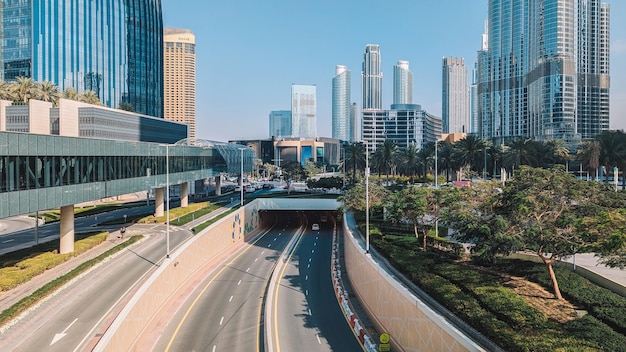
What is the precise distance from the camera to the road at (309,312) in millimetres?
28562

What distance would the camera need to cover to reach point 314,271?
4866cm

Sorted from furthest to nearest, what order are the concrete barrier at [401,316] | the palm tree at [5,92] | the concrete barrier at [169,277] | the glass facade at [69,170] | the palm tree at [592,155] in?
the palm tree at [5,92], the palm tree at [592,155], the glass facade at [69,170], the concrete barrier at [169,277], the concrete barrier at [401,316]

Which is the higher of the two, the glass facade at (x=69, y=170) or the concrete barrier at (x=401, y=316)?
the glass facade at (x=69, y=170)

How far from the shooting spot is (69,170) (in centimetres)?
3641

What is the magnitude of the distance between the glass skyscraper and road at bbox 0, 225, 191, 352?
124460 mm

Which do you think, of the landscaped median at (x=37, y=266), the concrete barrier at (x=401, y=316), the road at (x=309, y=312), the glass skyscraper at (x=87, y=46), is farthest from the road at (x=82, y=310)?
the glass skyscraper at (x=87, y=46)

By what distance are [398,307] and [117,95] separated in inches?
6325

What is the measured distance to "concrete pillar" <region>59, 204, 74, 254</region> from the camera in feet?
132

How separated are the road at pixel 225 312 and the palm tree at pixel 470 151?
51.8 metres

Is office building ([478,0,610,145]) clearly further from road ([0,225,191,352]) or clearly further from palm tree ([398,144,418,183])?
road ([0,225,191,352])

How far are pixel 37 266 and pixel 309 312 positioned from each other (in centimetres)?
2135

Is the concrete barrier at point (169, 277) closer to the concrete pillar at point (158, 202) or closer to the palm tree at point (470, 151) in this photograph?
the concrete pillar at point (158, 202)

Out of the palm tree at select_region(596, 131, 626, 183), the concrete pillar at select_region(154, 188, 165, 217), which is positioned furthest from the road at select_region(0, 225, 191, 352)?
the palm tree at select_region(596, 131, 626, 183)

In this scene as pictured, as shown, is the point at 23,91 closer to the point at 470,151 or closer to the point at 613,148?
the point at 470,151
